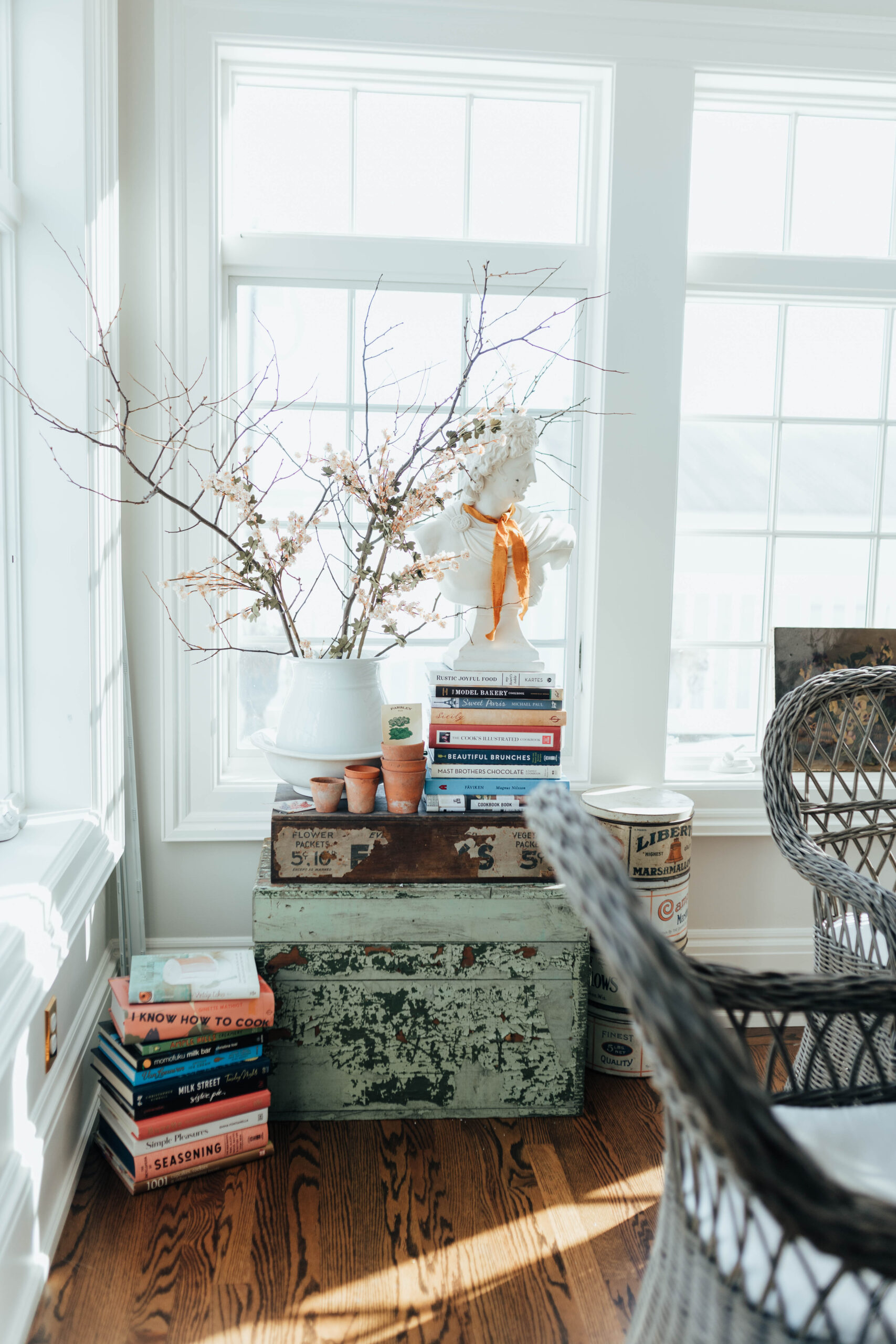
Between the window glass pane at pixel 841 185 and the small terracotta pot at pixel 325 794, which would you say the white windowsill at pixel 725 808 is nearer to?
the small terracotta pot at pixel 325 794

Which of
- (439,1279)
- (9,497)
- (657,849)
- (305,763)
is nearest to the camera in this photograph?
(439,1279)

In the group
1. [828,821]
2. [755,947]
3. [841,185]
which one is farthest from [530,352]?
[755,947]

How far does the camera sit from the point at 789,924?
2777 mm

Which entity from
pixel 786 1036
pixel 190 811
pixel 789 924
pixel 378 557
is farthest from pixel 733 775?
pixel 190 811

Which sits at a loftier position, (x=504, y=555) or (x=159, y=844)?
(x=504, y=555)

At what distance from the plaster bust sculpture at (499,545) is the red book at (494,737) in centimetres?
16

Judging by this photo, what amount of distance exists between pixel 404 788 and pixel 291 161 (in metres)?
1.63

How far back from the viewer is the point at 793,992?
1.18 metres

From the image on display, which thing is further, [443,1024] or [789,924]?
[789,924]

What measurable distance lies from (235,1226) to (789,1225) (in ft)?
4.39

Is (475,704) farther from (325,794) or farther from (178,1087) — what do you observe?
(178,1087)

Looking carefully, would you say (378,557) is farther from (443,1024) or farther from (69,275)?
(443,1024)

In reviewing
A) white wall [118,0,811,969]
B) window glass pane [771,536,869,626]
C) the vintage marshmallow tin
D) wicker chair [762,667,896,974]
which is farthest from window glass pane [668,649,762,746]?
wicker chair [762,667,896,974]

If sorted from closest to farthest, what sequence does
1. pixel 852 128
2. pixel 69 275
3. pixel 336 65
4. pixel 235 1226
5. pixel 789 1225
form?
pixel 789 1225, pixel 235 1226, pixel 69 275, pixel 336 65, pixel 852 128
